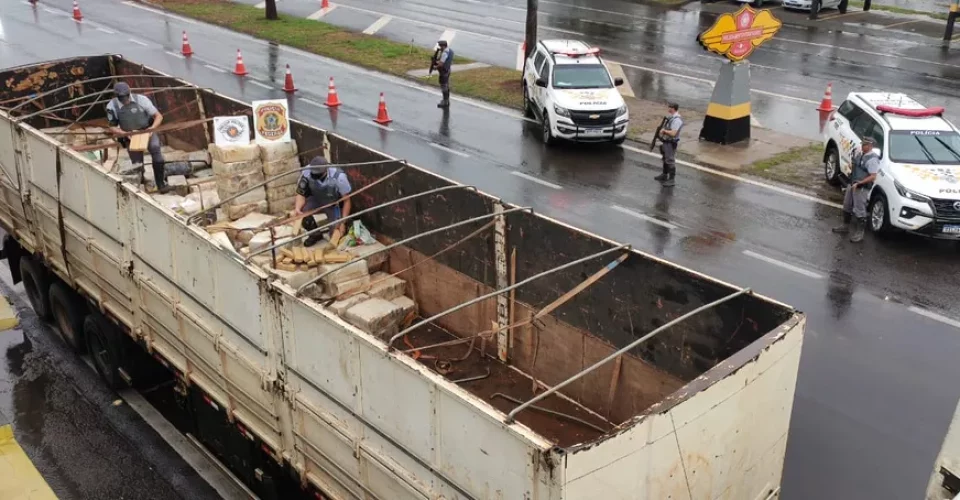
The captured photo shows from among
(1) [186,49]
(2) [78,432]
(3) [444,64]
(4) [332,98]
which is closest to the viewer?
Result: (2) [78,432]

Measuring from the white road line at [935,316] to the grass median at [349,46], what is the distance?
12.5 meters

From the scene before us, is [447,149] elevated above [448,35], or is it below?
below

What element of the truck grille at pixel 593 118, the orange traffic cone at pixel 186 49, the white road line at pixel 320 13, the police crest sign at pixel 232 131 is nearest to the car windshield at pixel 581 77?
the truck grille at pixel 593 118

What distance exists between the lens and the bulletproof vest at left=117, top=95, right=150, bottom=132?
40.8 feet

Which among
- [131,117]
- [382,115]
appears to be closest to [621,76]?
[382,115]

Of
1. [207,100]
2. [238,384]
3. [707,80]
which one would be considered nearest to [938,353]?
[238,384]

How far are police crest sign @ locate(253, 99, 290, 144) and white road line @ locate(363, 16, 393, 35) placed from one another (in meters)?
21.3

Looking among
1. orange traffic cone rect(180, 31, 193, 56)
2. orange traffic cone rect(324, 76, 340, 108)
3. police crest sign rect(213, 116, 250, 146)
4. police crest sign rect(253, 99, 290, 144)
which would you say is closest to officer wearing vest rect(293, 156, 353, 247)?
police crest sign rect(253, 99, 290, 144)

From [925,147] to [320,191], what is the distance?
33.4ft

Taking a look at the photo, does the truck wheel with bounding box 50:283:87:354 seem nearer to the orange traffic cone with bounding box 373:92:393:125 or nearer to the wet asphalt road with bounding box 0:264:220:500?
the wet asphalt road with bounding box 0:264:220:500

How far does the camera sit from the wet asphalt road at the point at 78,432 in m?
8.68

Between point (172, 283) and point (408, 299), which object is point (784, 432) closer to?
point (408, 299)

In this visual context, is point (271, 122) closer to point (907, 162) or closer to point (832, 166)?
point (907, 162)

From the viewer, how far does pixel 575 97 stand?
18.9 m
